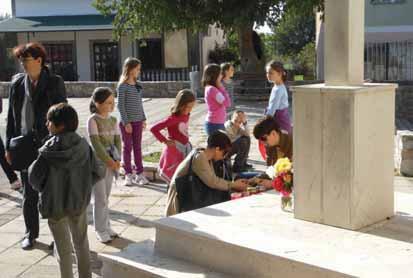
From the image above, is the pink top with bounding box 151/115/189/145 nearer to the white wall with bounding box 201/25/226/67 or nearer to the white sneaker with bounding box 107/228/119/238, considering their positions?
the white sneaker with bounding box 107/228/119/238

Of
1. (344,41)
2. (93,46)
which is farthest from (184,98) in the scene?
(93,46)

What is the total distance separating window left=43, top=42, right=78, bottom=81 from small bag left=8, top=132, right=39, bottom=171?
Result: 2612cm

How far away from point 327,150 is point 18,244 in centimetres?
303

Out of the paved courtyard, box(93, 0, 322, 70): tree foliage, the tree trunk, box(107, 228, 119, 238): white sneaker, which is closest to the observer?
the paved courtyard

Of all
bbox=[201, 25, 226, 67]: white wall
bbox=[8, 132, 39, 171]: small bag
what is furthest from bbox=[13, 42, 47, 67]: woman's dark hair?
bbox=[201, 25, 226, 67]: white wall

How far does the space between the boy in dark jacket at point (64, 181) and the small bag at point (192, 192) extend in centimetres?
92

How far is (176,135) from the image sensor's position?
703 cm

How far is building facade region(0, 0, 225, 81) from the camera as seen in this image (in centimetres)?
3011

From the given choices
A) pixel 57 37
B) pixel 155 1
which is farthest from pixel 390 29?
pixel 57 37

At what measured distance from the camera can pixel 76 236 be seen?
4.82 metres

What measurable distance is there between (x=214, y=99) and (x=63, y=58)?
24.4 metres

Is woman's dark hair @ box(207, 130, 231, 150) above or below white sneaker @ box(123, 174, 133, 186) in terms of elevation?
above

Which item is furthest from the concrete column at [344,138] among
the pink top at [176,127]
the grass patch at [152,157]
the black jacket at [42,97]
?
the grass patch at [152,157]

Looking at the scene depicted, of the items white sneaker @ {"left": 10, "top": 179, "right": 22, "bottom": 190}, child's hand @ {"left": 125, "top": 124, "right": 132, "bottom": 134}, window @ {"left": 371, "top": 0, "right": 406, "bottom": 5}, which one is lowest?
white sneaker @ {"left": 10, "top": 179, "right": 22, "bottom": 190}
